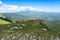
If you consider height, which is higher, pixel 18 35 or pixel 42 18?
pixel 42 18

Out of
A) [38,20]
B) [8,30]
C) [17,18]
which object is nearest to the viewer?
[8,30]

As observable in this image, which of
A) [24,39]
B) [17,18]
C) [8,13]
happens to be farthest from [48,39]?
[8,13]

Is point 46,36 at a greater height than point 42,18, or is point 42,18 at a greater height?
point 42,18

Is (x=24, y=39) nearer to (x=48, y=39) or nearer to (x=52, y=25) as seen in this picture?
(x=48, y=39)

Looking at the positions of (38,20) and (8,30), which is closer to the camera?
(8,30)

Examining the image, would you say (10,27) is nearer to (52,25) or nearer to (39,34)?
(39,34)

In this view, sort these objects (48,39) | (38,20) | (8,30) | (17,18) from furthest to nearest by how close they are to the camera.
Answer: (17,18)
(38,20)
(8,30)
(48,39)

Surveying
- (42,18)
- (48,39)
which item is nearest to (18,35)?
(48,39)

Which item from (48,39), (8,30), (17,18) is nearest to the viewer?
(48,39)

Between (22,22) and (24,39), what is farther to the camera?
(22,22)
